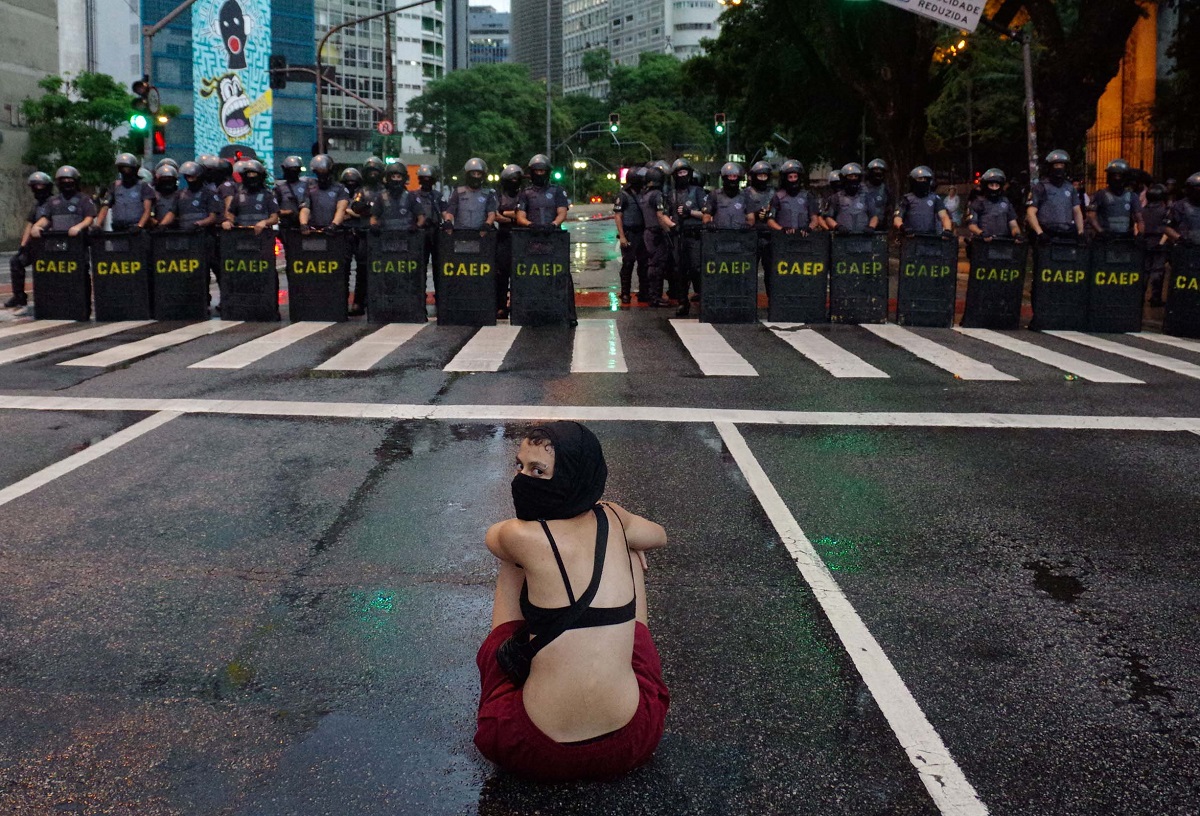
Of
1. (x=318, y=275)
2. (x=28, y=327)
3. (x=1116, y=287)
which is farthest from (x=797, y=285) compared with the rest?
(x=28, y=327)

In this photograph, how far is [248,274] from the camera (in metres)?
16.5

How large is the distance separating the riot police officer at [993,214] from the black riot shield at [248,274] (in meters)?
9.38

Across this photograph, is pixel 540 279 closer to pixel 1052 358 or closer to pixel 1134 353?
pixel 1052 358

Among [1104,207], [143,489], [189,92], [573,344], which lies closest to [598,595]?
[143,489]

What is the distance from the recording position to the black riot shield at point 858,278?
16.5 meters

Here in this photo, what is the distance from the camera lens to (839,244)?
16484 mm


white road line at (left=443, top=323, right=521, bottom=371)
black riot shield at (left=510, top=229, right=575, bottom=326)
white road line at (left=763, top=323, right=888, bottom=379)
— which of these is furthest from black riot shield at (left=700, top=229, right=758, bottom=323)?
white road line at (left=443, top=323, right=521, bottom=371)

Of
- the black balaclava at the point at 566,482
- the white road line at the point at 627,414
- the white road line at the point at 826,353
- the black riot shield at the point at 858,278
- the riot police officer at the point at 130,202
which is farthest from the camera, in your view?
the riot police officer at the point at 130,202

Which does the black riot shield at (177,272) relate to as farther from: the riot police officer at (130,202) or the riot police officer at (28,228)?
the riot police officer at (28,228)

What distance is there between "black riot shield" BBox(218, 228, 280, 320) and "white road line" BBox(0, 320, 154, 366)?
1.17 meters

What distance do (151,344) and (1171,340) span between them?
12.2 m

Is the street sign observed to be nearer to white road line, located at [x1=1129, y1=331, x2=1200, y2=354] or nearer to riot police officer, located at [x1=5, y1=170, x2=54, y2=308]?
white road line, located at [x1=1129, y1=331, x2=1200, y2=354]

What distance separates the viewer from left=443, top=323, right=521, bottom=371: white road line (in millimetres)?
12469

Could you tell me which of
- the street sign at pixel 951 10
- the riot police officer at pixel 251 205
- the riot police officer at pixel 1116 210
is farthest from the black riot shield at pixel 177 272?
the riot police officer at pixel 1116 210
